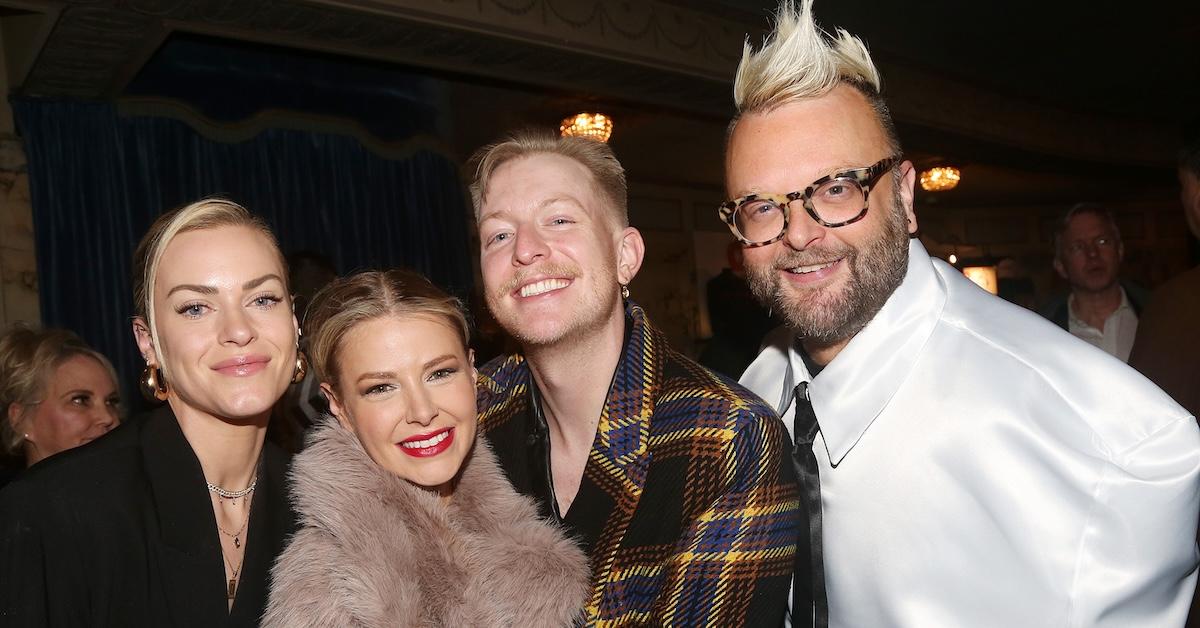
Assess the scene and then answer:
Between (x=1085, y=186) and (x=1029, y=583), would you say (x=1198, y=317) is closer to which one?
(x=1029, y=583)

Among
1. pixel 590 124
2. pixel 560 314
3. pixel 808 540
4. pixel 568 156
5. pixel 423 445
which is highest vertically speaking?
pixel 590 124

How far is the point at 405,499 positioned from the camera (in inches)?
65.9

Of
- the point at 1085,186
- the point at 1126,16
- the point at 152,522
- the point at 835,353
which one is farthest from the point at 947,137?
the point at 152,522

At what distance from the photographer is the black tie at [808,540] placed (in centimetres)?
160

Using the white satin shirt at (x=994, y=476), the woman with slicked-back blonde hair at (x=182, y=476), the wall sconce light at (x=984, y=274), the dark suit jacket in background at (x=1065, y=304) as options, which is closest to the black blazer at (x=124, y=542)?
the woman with slicked-back blonde hair at (x=182, y=476)

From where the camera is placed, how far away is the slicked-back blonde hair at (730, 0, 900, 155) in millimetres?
1677

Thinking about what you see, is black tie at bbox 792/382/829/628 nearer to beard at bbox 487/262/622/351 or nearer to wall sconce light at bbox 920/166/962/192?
beard at bbox 487/262/622/351

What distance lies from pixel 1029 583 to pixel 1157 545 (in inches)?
7.8

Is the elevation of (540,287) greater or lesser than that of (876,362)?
greater

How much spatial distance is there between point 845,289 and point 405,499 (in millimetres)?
903

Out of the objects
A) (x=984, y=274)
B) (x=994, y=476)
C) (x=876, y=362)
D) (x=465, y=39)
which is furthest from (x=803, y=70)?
(x=984, y=274)

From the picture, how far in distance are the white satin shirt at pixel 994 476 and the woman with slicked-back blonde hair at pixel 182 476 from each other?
1109mm

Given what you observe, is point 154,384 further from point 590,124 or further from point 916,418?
point 590,124

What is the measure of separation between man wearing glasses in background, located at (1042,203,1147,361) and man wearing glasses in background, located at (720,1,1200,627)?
8.28ft
